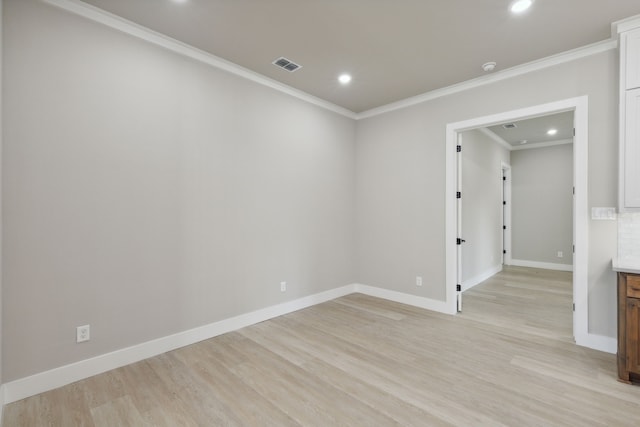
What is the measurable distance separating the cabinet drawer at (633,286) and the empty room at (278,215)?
0.05 ft

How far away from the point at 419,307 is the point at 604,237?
214 centimetres

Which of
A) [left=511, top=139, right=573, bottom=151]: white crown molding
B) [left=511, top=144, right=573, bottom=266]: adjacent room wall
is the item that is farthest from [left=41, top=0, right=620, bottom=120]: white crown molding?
[left=511, top=144, right=573, bottom=266]: adjacent room wall

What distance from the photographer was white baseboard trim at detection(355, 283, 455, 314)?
3947 mm

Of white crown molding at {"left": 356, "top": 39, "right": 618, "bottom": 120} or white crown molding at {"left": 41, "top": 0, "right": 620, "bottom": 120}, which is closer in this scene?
white crown molding at {"left": 41, "top": 0, "right": 620, "bottom": 120}

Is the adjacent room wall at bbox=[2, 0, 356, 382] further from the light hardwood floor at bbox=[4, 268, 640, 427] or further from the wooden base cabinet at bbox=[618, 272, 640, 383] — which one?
the wooden base cabinet at bbox=[618, 272, 640, 383]

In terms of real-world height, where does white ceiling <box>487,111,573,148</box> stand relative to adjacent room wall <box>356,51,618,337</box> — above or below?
above

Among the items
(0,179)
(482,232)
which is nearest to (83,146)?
(0,179)

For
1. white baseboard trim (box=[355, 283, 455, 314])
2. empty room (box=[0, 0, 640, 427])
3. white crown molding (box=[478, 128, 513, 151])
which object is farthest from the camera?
white crown molding (box=[478, 128, 513, 151])

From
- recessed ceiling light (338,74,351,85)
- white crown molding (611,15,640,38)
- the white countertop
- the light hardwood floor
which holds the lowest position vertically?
the light hardwood floor

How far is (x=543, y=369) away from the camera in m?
2.52

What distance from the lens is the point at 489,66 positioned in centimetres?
324

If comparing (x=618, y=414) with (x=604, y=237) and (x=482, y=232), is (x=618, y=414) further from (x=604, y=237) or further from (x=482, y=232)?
(x=482, y=232)

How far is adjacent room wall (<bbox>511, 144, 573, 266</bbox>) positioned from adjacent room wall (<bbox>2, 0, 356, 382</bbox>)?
6.08 metres

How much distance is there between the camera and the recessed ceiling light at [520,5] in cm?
227
